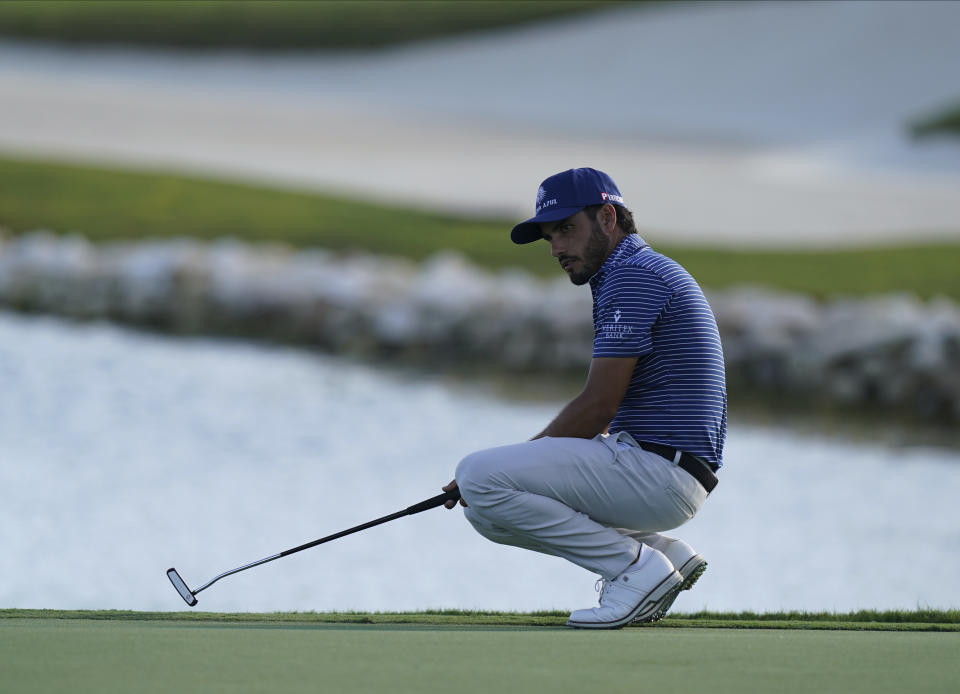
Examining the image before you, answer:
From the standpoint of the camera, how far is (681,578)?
335cm

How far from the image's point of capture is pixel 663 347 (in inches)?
130

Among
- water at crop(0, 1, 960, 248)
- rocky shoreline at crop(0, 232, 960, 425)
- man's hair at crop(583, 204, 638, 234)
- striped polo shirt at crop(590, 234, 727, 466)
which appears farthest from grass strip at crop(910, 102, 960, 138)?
striped polo shirt at crop(590, 234, 727, 466)

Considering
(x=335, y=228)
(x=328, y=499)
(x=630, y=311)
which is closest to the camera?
(x=630, y=311)

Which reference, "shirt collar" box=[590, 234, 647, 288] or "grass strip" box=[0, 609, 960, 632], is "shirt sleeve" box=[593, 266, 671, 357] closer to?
"shirt collar" box=[590, 234, 647, 288]

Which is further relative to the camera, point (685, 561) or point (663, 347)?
point (685, 561)

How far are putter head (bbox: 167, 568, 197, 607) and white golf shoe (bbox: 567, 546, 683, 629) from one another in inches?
37.3

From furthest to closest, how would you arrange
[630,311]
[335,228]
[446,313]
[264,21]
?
[264,21] → [335,228] → [446,313] → [630,311]

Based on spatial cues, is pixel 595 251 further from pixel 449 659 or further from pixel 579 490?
pixel 449 659

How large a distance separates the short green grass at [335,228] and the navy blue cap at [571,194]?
7173 millimetres

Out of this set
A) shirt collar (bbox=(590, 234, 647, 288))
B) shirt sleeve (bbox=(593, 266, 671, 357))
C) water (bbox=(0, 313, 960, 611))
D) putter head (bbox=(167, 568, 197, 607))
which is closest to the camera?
shirt sleeve (bbox=(593, 266, 671, 357))

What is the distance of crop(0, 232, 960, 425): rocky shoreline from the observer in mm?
9078

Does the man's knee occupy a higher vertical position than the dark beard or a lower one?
lower

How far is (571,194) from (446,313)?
6.52 metres

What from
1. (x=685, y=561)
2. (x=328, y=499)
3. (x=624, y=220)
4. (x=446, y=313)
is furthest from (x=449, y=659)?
(x=446, y=313)
